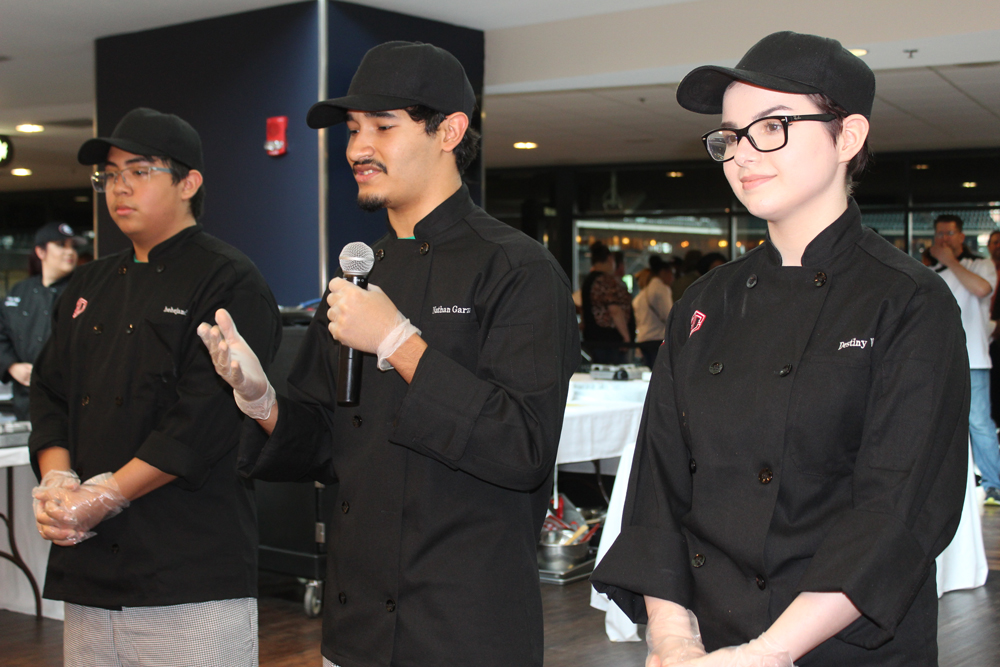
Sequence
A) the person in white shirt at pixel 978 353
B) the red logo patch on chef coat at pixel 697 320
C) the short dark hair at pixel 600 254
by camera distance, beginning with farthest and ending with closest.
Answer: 1. the short dark hair at pixel 600 254
2. the person in white shirt at pixel 978 353
3. the red logo patch on chef coat at pixel 697 320

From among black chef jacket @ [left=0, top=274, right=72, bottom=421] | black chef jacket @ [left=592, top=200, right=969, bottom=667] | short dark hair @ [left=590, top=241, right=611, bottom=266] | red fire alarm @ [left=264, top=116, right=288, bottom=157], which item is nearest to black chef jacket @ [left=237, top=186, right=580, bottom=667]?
black chef jacket @ [left=592, top=200, right=969, bottom=667]

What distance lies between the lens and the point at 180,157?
2299 mm

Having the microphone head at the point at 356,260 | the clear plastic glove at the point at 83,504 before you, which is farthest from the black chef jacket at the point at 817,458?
the clear plastic glove at the point at 83,504

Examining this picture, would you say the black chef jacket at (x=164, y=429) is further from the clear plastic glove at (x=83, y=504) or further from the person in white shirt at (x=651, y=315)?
the person in white shirt at (x=651, y=315)

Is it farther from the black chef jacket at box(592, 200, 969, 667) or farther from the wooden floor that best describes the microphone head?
the wooden floor

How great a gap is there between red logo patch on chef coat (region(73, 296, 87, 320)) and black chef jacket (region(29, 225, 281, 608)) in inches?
0.7

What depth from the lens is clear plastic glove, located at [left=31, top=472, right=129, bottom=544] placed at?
200 centimetres

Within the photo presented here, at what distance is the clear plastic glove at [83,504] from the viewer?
78.7 inches

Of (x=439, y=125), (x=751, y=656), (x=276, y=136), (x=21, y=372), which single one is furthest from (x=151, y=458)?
(x=276, y=136)

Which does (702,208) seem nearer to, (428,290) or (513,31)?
(513,31)

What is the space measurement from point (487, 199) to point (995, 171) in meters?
5.95

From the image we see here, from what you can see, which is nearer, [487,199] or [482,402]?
[482,402]

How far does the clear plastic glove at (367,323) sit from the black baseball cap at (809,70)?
0.57m

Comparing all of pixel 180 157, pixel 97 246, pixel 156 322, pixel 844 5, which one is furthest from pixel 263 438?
pixel 97 246
